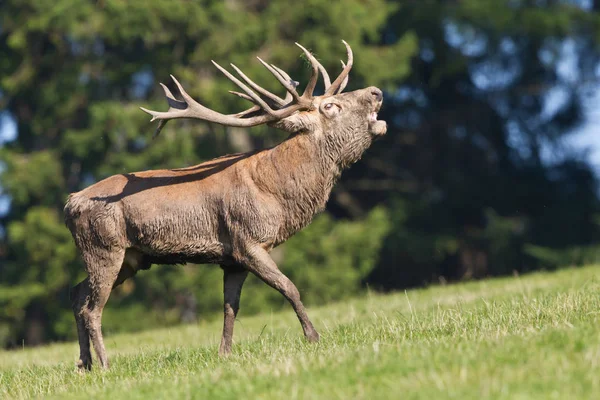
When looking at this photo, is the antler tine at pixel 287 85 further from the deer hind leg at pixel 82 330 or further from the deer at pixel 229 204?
the deer hind leg at pixel 82 330

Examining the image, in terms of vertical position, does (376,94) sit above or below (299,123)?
above

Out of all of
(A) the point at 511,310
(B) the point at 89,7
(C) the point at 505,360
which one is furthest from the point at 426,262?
(C) the point at 505,360

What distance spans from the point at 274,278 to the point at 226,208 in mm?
750

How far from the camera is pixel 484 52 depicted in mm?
29359

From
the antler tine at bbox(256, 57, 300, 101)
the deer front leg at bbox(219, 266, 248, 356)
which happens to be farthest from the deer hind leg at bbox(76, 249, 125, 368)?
the antler tine at bbox(256, 57, 300, 101)

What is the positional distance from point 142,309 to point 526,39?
13.4 m

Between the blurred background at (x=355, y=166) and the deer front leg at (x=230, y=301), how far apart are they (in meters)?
14.8

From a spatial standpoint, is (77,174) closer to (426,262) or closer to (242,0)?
(242,0)

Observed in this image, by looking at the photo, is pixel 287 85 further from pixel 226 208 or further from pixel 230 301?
pixel 230 301

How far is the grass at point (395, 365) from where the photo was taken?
544 centimetres

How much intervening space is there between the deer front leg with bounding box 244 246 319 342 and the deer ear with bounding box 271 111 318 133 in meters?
1.20

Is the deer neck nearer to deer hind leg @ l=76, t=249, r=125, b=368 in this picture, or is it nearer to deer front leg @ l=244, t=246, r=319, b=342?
deer front leg @ l=244, t=246, r=319, b=342

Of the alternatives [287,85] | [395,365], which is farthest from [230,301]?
[395,365]

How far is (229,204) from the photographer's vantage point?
873 centimetres
